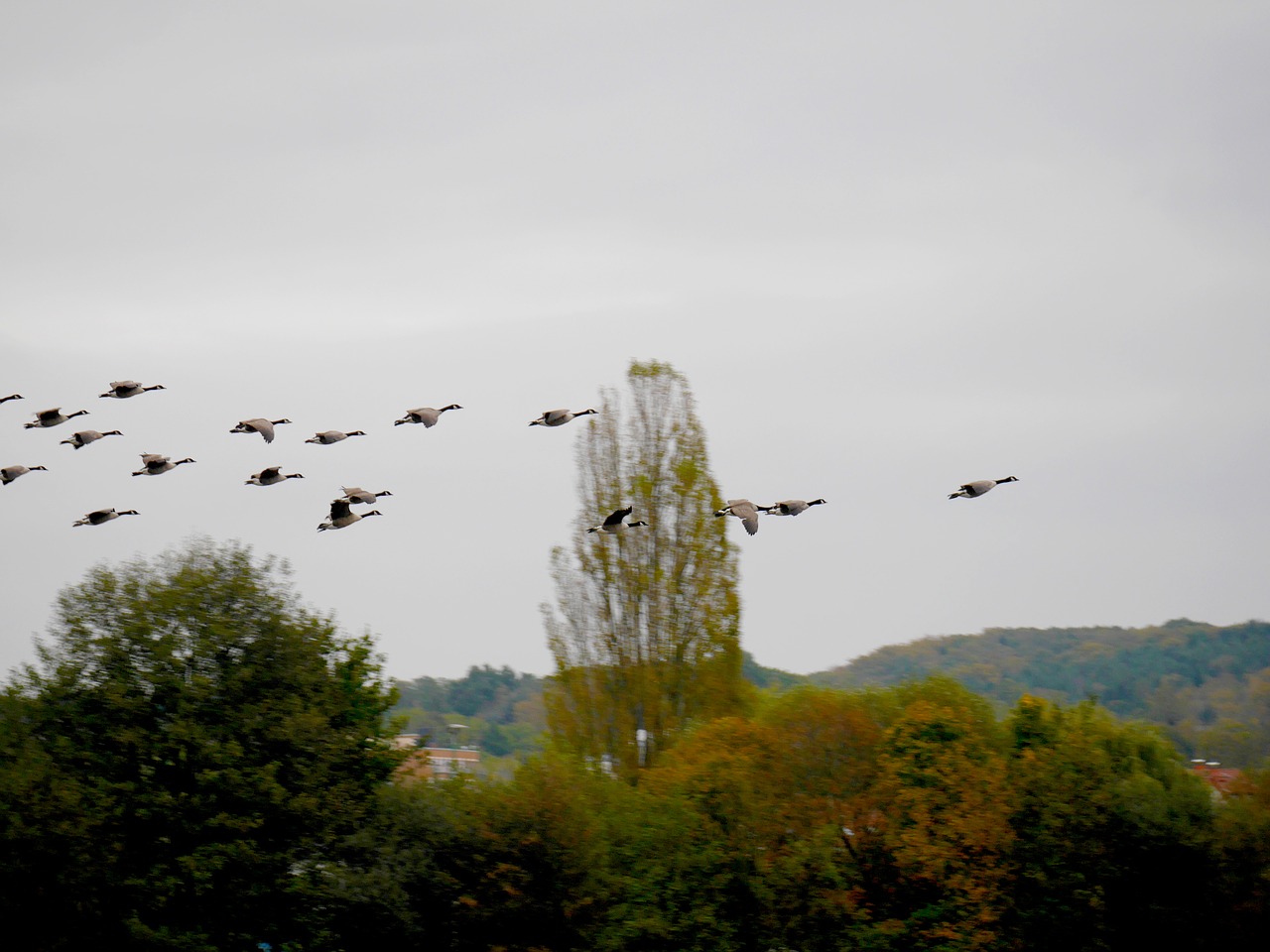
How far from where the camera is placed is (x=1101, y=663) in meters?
140

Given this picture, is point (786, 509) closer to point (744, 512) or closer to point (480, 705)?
point (744, 512)

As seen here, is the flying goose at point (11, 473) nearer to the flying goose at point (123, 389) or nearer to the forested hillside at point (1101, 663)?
the flying goose at point (123, 389)

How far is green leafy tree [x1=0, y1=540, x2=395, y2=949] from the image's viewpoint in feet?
99.7

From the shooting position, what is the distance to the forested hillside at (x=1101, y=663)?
394ft

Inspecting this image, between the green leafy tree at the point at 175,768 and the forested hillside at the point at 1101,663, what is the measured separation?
84155 millimetres

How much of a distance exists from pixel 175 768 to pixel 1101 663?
→ 122244 millimetres

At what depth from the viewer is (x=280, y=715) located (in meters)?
33.6

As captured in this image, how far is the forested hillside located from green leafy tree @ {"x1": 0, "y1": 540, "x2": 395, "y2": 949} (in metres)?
84.2

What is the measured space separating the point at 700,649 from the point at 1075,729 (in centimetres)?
1207

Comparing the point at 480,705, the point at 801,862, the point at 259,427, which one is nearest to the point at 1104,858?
the point at 801,862

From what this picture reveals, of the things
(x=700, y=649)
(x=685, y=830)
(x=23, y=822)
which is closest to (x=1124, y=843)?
(x=685, y=830)

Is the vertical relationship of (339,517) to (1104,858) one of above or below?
above

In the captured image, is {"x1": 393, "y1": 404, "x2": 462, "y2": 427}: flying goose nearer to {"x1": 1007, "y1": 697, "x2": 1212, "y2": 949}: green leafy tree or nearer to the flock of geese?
the flock of geese

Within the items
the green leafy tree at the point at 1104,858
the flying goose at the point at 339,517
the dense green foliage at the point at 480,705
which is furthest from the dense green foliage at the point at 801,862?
the dense green foliage at the point at 480,705
